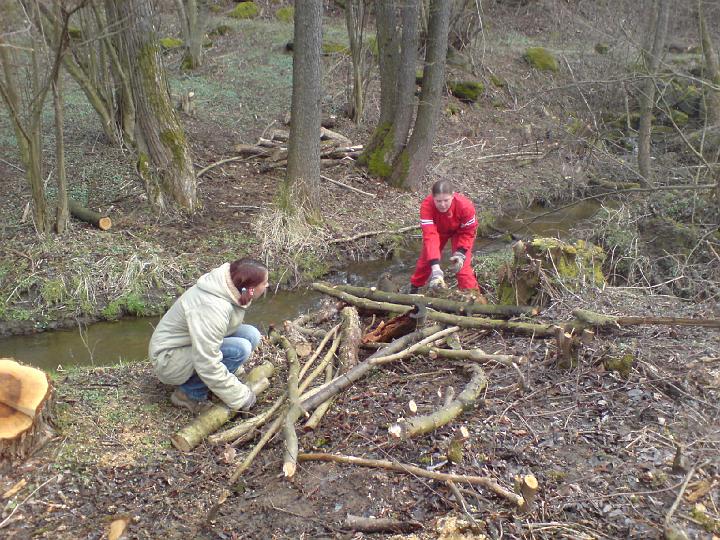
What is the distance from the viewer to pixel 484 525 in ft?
11.0

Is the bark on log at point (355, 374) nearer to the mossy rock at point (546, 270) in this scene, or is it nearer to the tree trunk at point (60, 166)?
the mossy rock at point (546, 270)

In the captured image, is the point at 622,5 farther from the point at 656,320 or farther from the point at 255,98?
the point at 656,320

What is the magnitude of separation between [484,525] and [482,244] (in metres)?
7.83

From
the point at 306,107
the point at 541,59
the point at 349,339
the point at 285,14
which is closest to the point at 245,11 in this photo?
the point at 285,14

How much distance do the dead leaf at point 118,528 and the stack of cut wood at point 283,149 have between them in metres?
8.79

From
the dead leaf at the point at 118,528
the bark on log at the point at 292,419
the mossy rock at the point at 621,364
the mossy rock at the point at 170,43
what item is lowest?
the dead leaf at the point at 118,528

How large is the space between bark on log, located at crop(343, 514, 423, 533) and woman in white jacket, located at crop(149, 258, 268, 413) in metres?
1.53

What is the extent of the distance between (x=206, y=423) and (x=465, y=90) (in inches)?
541

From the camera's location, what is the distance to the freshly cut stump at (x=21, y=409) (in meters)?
3.95

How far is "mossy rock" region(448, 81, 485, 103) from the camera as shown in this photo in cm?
1658

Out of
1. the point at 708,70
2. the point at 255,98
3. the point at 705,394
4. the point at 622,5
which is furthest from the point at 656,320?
the point at 622,5

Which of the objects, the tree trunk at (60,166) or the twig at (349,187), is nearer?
the tree trunk at (60,166)

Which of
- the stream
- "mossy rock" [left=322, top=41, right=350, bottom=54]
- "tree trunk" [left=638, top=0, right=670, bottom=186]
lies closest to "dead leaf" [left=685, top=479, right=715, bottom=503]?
the stream

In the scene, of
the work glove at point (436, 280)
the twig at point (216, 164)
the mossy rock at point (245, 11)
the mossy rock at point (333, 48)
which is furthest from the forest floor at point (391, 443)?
the mossy rock at point (245, 11)
